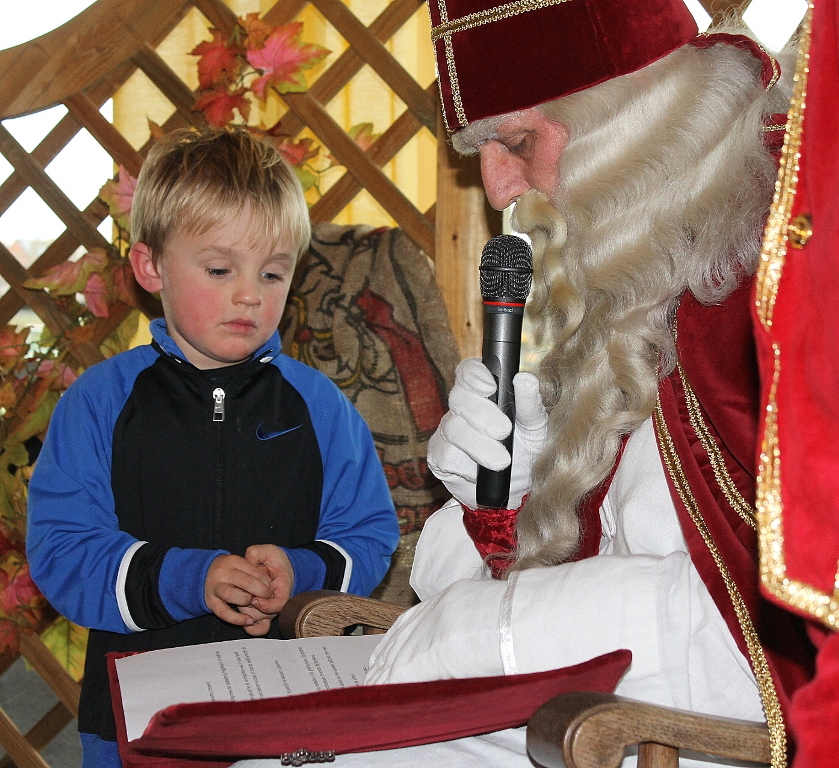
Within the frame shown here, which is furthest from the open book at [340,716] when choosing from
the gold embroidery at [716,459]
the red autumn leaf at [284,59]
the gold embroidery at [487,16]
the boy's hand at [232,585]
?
the red autumn leaf at [284,59]

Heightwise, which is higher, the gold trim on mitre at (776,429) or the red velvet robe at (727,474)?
the gold trim on mitre at (776,429)

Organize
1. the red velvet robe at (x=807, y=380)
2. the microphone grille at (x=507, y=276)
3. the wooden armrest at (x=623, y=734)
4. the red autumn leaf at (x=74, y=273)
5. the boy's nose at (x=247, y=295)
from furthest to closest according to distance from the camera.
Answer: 1. the red autumn leaf at (x=74, y=273)
2. the boy's nose at (x=247, y=295)
3. the microphone grille at (x=507, y=276)
4. the wooden armrest at (x=623, y=734)
5. the red velvet robe at (x=807, y=380)

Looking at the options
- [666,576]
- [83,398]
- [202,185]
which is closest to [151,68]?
[202,185]

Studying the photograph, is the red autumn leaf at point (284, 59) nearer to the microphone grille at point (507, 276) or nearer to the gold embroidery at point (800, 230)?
the microphone grille at point (507, 276)

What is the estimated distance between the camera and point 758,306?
0.42m

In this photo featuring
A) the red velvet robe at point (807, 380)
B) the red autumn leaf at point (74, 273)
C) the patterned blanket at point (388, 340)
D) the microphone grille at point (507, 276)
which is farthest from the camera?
the red autumn leaf at point (74, 273)

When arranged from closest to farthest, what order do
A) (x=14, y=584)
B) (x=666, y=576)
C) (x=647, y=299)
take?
(x=666, y=576) → (x=647, y=299) → (x=14, y=584)

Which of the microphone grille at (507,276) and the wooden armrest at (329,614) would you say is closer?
the microphone grille at (507,276)

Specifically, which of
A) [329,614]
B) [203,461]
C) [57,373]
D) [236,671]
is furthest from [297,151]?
[236,671]

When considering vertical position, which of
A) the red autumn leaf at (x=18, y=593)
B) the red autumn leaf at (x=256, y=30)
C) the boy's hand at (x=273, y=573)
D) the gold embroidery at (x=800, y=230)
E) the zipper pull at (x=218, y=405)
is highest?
the red autumn leaf at (x=256, y=30)

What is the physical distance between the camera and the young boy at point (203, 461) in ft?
3.35

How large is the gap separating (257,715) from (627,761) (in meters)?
0.28

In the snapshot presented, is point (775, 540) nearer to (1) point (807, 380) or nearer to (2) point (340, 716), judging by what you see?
(1) point (807, 380)

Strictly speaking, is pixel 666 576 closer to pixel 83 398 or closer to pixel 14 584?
pixel 83 398
